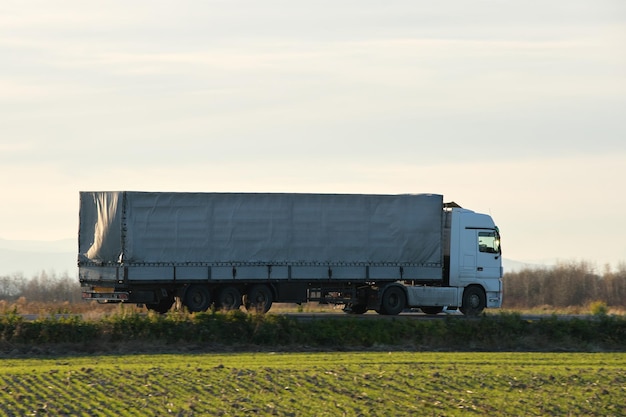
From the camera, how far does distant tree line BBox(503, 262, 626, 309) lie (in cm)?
6450

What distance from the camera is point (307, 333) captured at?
110 ft

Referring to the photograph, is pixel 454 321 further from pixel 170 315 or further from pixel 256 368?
pixel 256 368

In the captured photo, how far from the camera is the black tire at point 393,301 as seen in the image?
132 ft

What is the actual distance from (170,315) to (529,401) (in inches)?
540

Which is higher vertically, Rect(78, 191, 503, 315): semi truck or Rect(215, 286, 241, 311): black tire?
Rect(78, 191, 503, 315): semi truck

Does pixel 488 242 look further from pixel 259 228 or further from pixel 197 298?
pixel 197 298

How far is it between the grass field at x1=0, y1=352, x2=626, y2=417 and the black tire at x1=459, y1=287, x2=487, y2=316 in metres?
11.9

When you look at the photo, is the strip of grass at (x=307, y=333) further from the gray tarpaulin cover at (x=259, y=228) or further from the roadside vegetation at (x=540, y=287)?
the roadside vegetation at (x=540, y=287)

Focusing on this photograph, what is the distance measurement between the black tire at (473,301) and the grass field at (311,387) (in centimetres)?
1190

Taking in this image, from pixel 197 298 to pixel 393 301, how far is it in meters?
6.96

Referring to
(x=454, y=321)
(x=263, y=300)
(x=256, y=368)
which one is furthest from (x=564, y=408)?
(x=263, y=300)

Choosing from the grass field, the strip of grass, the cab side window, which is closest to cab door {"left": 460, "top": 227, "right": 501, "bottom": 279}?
the cab side window

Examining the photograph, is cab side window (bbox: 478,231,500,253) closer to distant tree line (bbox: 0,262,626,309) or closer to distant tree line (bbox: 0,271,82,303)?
distant tree line (bbox: 0,262,626,309)

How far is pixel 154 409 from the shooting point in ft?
69.6
